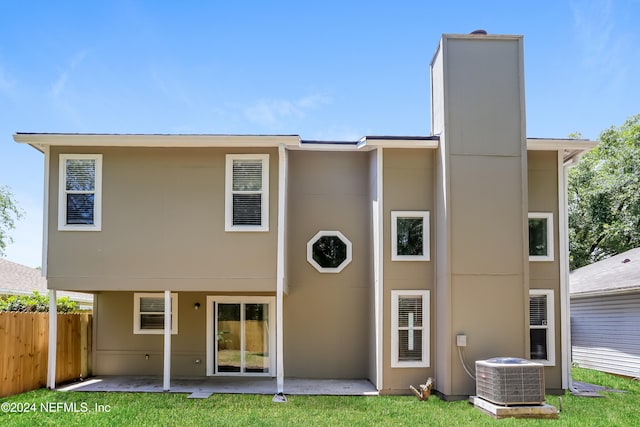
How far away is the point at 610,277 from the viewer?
13891 mm

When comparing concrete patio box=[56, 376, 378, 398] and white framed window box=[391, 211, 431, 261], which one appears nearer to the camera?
concrete patio box=[56, 376, 378, 398]

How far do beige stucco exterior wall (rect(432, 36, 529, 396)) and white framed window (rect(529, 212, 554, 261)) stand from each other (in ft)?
3.31

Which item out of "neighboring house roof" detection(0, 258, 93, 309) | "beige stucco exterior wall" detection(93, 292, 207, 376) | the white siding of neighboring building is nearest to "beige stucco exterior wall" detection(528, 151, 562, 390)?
the white siding of neighboring building

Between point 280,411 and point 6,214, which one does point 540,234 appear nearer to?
point 280,411

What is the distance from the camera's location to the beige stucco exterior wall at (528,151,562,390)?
1107 centimetres

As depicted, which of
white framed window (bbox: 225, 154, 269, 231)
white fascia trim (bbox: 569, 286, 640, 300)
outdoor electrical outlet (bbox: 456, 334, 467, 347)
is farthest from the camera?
white fascia trim (bbox: 569, 286, 640, 300)

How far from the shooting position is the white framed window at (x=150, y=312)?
12.2 m

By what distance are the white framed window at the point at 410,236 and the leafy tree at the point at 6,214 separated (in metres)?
24.1

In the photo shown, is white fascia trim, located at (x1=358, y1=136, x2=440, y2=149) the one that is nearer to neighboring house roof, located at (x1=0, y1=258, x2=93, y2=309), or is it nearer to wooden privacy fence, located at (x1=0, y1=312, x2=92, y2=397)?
wooden privacy fence, located at (x1=0, y1=312, x2=92, y2=397)

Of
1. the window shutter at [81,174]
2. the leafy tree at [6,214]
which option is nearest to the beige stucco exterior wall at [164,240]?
the window shutter at [81,174]

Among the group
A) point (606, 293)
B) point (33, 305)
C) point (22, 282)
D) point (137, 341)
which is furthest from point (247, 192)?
point (22, 282)

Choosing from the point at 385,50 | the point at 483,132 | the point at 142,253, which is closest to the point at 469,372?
the point at 483,132

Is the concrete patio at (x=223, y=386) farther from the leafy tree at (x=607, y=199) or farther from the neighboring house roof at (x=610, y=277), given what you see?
the leafy tree at (x=607, y=199)

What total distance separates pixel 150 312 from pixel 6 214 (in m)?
19.7
